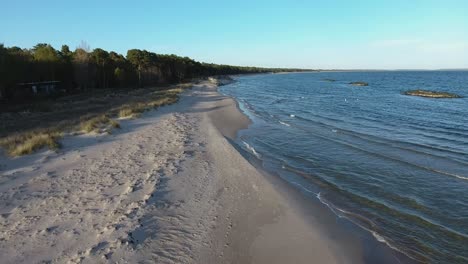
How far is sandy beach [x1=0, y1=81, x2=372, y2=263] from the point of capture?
24.8 feet

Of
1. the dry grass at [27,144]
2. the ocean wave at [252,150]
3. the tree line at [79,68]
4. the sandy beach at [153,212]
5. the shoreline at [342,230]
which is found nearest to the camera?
the sandy beach at [153,212]

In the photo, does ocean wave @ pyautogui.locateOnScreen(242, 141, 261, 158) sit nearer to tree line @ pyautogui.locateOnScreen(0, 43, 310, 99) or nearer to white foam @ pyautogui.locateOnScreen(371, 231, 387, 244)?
white foam @ pyautogui.locateOnScreen(371, 231, 387, 244)

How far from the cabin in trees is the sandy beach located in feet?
123

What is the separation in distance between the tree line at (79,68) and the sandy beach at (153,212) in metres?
36.2

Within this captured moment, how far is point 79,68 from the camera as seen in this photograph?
5931cm

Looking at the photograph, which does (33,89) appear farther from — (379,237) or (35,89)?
(379,237)

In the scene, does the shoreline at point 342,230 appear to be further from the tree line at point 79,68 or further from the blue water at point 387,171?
the tree line at point 79,68

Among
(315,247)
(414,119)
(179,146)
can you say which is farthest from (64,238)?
(414,119)

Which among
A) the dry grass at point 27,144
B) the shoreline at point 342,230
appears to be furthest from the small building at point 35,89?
the shoreline at point 342,230

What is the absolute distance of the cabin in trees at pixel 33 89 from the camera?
46.1 metres

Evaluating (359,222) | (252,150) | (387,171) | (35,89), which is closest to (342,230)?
(359,222)

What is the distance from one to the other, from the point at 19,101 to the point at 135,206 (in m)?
42.4

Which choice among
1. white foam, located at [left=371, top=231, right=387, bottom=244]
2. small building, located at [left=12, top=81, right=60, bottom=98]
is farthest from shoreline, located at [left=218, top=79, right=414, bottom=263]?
small building, located at [left=12, top=81, right=60, bottom=98]

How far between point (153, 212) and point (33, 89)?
48769mm
